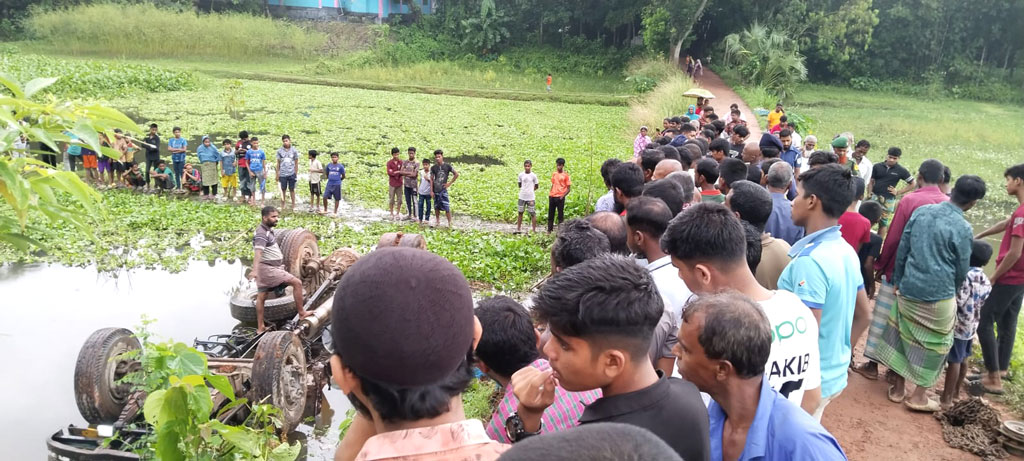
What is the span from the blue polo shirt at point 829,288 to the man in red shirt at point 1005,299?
9.21 feet

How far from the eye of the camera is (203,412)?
11.7ft

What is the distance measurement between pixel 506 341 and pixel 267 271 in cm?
498

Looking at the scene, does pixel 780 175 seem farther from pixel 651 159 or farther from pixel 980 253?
pixel 651 159

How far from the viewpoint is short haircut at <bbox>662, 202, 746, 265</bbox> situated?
3.17m

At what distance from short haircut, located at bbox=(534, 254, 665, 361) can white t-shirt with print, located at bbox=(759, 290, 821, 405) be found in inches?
31.6

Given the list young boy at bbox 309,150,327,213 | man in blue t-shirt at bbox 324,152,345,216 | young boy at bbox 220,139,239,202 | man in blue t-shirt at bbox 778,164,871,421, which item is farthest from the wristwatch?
young boy at bbox 220,139,239,202

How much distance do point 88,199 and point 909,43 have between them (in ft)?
146

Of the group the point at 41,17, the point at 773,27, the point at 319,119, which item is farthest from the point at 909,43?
the point at 41,17

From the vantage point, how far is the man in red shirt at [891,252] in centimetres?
613

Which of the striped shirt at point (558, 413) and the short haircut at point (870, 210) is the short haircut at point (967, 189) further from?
the striped shirt at point (558, 413)

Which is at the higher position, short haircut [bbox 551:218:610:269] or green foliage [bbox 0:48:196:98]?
short haircut [bbox 551:218:610:269]

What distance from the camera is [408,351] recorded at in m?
1.61

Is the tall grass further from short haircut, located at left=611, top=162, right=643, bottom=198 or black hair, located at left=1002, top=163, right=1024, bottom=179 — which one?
black hair, located at left=1002, top=163, right=1024, bottom=179

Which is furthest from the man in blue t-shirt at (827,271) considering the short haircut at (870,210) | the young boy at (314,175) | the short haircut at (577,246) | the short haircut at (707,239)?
the young boy at (314,175)
